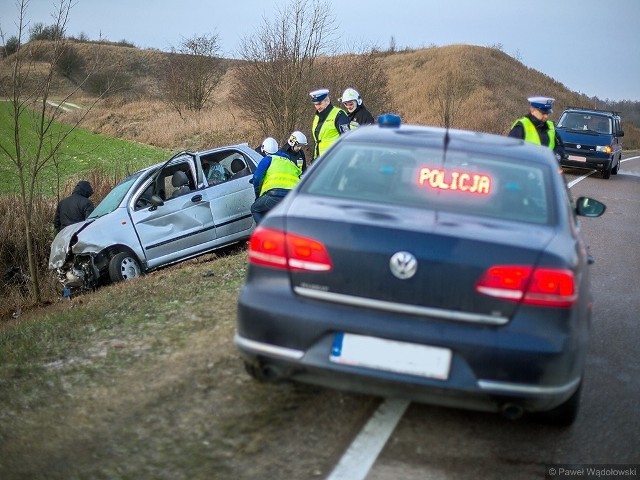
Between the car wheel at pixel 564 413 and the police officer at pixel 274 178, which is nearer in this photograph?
the car wheel at pixel 564 413

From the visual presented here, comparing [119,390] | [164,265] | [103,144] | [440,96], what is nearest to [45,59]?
[164,265]

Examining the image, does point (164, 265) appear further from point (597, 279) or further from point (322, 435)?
point (322, 435)

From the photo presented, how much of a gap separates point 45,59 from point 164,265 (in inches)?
129

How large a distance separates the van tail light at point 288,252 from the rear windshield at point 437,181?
0.49 metres

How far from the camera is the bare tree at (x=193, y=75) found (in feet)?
156

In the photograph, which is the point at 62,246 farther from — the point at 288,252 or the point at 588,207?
the point at 288,252

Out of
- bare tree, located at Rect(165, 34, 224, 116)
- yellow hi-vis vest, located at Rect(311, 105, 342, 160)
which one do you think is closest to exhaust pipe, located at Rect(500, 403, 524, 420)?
yellow hi-vis vest, located at Rect(311, 105, 342, 160)

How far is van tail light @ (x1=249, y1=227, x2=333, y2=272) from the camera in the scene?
143 inches

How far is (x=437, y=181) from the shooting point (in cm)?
423

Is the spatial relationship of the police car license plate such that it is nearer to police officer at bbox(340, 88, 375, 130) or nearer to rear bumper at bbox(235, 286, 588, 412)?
rear bumper at bbox(235, 286, 588, 412)

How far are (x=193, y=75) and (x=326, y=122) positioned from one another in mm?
39477

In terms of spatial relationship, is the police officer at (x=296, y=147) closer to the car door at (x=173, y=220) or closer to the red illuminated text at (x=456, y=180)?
the car door at (x=173, y=220)

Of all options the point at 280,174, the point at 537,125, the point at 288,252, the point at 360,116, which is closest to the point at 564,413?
the point at 288,252

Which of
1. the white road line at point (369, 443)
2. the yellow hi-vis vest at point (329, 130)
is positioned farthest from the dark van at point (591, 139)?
the white road line at point (369, 443)
